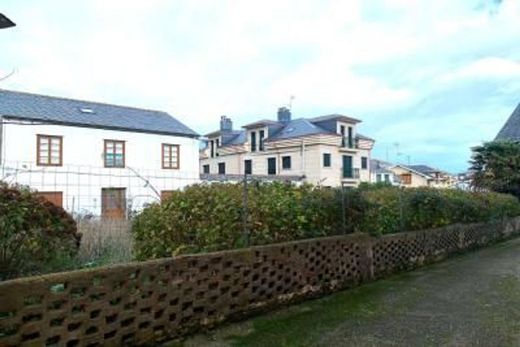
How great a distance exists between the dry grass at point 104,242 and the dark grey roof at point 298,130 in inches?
1267

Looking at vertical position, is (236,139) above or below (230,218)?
above

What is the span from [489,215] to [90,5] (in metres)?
11.3

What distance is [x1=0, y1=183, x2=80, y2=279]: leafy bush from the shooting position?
176 inches

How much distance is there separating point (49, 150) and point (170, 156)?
7.11m

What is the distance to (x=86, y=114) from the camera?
26.9 m

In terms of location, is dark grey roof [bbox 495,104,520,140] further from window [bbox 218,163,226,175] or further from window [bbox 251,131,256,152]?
window [bbox 218,163,226,175]

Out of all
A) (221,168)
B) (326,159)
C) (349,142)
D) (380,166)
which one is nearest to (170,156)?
(326,159)

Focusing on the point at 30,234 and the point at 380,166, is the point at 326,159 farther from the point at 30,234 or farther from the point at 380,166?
the point at 30,234

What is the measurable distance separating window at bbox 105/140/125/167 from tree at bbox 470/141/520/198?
17647 mm

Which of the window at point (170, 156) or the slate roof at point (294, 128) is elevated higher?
the slate roof at point (294, 128)

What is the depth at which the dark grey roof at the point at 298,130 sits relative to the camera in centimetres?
4039

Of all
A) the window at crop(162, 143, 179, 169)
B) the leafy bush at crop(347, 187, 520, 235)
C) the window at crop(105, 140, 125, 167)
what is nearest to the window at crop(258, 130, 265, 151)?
the window at crop(162, 143, 179, 169)

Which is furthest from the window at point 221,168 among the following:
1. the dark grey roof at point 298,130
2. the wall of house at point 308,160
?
the dark grey roof at point 298,130

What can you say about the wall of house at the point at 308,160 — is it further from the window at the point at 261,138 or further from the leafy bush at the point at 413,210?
the leafy bush at the point at 413,210
